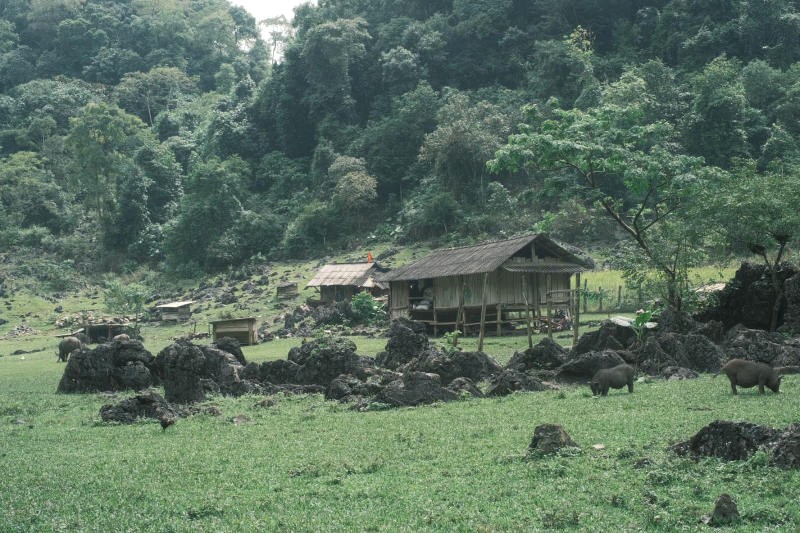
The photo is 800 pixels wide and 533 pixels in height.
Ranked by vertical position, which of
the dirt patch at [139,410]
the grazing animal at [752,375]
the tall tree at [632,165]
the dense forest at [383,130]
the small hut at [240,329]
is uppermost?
the dense forest at [383,130]

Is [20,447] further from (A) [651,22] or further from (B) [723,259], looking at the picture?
(A) [651,22]

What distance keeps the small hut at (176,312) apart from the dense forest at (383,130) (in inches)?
595

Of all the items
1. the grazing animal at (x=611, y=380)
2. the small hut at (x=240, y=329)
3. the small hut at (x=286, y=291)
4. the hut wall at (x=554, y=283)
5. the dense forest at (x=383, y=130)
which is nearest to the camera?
the grazing animal at (x=611, y=380)

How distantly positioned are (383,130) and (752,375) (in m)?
63.5

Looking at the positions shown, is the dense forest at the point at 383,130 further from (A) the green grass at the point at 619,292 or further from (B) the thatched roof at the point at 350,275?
(B) the thatched roof at the point at 350,275

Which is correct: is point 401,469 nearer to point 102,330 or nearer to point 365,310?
point 365,310

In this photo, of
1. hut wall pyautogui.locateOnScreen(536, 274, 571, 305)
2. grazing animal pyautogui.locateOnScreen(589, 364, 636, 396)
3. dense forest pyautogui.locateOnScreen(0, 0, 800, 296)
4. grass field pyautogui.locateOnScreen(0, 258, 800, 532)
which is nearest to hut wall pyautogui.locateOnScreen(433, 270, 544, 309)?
hut wall pyautogui.locateOnScreen(536, 274, 571, 305)

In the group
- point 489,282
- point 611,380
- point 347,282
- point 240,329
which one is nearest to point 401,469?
point 611,380

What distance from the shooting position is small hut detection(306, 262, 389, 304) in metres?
50.2

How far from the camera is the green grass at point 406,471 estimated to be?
7992 mm

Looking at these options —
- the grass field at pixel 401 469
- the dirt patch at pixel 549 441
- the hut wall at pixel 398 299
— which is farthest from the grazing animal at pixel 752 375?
the hut wall at pixel 398 299

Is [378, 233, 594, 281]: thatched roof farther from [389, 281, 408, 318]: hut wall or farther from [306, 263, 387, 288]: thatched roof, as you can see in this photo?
[306, 263, 387, 288]: thatched roof

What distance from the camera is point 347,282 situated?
165 ft

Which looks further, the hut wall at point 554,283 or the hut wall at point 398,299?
the hut wall at point 398,299
